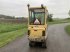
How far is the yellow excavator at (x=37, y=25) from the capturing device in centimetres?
1583

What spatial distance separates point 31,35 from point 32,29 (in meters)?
0.46

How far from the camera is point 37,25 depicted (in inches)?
637

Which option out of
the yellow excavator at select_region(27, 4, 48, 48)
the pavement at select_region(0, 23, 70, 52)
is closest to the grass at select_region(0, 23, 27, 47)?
the pavement at select_region(0, 23, 70, 52)

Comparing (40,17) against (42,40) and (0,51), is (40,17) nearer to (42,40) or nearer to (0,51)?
(42,40)

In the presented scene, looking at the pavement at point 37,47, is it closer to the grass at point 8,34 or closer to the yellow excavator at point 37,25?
the yellow excavator at point 37,25

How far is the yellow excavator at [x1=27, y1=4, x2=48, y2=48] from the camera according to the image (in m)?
15.8

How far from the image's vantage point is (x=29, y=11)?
1656 centimetres

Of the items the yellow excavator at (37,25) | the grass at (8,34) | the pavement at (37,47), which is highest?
the yellow excavator at (37,25)

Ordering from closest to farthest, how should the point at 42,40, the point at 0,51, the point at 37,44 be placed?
the point at 0,51
the point at 42,40
the point at 37,44

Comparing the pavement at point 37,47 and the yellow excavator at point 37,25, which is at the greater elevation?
the yellow excavator at point 37,25

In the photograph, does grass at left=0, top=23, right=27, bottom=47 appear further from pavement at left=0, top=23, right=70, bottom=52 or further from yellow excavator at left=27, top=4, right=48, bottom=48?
yellow excavator at left=27, top=4, right=48, bottom=48

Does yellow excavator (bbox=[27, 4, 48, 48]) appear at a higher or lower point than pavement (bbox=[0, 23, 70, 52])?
higher

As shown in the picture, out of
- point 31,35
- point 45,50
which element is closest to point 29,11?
point 31,35

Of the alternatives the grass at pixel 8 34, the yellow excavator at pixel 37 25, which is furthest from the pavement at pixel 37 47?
the grass at pixel 8 34
